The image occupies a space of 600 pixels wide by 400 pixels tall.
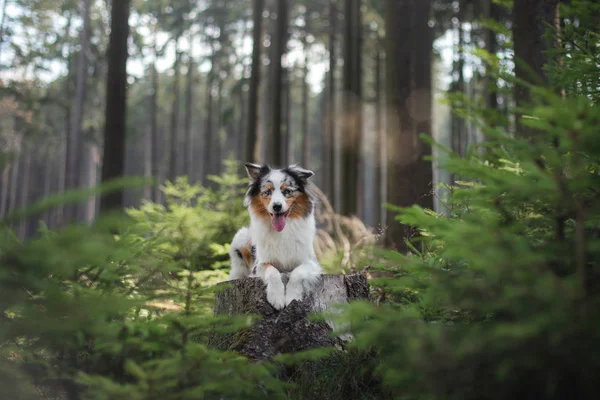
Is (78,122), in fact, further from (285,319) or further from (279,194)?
(285,319)

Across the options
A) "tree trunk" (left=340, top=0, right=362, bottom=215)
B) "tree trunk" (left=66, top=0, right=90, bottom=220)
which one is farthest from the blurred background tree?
"tree trunk" (left=66, top=0, right=90, bottom=220)

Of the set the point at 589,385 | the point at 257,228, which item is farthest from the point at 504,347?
the point at 257,228

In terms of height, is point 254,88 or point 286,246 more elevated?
point 254,88

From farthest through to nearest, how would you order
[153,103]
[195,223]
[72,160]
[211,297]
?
[153,103] < [72,160] < [195,223] < [211,297]

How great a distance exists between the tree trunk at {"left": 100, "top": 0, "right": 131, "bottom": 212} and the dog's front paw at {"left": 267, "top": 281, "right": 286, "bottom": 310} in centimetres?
732

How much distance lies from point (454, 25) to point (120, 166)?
21139 millimetres

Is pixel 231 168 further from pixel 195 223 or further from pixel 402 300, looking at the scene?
pixel 402 300

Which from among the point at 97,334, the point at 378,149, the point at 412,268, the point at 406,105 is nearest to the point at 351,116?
the point at 378,149

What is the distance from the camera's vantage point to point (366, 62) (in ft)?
114

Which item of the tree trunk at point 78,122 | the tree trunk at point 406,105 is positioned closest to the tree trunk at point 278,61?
the tree trunk at point 406,105

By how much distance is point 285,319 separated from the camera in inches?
181

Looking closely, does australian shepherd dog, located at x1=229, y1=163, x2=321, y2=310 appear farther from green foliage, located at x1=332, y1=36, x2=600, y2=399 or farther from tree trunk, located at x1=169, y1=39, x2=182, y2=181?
tree trunk, located at x1=169, y1=39, x2=182, y2=181

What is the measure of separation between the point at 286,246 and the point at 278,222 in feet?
0.95

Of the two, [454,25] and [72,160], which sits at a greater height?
[454,25]
